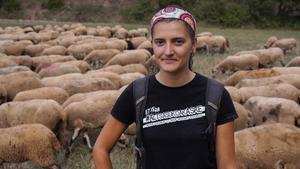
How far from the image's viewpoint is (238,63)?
14727 mm

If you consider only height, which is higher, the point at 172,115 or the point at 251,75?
the point at 172,115

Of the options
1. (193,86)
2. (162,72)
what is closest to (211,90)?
(193,86)

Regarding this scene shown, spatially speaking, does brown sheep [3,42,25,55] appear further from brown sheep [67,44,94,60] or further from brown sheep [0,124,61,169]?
brown sheep [0,124,61,169]

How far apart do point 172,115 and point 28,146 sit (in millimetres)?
3694

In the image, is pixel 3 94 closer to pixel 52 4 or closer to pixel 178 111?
pixel 178 111

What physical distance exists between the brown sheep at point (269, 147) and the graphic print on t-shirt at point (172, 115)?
3.10m

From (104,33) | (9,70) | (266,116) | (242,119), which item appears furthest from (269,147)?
(104,33)

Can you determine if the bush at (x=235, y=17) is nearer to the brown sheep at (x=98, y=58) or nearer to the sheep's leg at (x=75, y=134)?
the brown sheep at (x=98, y=58)

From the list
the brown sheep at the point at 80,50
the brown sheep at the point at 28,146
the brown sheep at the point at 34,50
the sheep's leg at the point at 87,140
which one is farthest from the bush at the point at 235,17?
the brown sheep at the point at 28,146

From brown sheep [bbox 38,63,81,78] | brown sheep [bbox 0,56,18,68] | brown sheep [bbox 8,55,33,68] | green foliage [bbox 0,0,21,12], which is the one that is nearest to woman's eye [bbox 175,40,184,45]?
brown sheep [bbox 38,63,81,78]

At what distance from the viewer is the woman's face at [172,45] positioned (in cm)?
268

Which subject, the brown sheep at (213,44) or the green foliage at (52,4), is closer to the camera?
the brown sheep at (213,44)

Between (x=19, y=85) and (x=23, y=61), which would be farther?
(x=23, y=61)

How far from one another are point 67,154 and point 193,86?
4.72 meters
